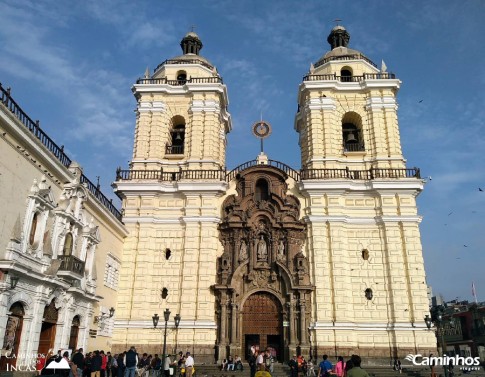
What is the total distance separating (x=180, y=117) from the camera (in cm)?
3050

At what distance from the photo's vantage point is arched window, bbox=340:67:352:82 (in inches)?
1212

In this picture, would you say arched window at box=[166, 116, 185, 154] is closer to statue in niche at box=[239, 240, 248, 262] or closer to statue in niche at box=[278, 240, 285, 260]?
statue in niche at box=[239, 240, 248, 262]

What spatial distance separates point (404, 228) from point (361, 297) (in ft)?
15.3

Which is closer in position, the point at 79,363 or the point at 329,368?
the point at 329,368

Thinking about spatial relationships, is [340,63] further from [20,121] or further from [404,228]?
[20,121]

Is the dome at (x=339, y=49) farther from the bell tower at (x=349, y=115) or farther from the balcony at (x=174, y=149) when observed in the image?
the balcony at (x=174, y=149)

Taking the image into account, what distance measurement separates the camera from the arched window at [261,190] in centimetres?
2800

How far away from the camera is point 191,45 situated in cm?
3412

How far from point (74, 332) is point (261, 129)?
17425 mm

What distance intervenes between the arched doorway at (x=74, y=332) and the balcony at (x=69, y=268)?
252 cm

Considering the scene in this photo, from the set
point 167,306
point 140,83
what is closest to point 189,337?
point 167,306

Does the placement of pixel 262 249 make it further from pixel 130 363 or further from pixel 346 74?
pixel 346 74

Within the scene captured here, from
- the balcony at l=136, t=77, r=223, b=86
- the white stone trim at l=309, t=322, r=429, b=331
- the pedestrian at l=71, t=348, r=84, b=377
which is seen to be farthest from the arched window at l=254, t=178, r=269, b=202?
the pedestrian at l=71, t=348, r=84, b=377

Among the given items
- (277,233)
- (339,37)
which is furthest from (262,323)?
(339,37)
